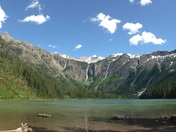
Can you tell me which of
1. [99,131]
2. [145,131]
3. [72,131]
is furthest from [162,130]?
[72,131]

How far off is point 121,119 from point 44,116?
2042 cm

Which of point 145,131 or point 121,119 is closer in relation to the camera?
point 145,131

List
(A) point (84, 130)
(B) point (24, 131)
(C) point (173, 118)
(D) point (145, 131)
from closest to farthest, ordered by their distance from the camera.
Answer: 1. (B) point (24, 131)
2. (D) point (145, 131)
3. (A) point (84, 130)
4. (C) point (173, 118)

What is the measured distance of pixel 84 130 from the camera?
53.9 meters

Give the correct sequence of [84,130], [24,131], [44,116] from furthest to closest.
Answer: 1. [44,116]
2. [84,130]
3. [24,131]

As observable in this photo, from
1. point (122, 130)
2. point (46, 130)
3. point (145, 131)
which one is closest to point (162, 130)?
point (145, 131)

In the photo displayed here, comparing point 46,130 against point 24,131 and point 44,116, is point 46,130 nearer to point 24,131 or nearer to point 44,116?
point 24,131

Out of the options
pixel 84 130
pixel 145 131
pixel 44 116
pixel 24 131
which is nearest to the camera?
pixel 24 131

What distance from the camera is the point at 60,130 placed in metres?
53.7

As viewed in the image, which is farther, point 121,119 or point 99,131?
point 121,119

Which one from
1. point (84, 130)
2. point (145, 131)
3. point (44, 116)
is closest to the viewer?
point (145, 131)

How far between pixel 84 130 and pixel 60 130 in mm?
4384

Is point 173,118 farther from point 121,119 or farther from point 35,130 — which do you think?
point 35,130

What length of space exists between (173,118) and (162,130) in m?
18.2
